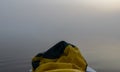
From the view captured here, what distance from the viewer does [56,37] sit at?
5.35 ft

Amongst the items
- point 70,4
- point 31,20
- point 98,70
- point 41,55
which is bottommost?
point 98,70

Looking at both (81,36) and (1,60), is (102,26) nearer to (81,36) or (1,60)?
(81,36)

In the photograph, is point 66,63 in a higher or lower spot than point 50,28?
lower

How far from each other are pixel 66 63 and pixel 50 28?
588mm

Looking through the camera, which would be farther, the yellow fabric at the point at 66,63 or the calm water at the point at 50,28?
the calm water at the point at 50,28

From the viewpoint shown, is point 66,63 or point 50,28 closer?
point 66,63

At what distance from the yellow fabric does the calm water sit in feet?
1.63

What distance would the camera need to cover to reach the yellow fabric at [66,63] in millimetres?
1010

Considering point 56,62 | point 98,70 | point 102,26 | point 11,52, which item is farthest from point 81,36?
point 56,62

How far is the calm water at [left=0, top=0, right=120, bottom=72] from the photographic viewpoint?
1530mm

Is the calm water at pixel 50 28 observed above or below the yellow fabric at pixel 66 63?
above

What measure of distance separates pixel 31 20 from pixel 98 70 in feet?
2.26

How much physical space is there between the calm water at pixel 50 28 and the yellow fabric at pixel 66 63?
498 millimetres

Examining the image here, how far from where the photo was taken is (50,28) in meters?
1.60
